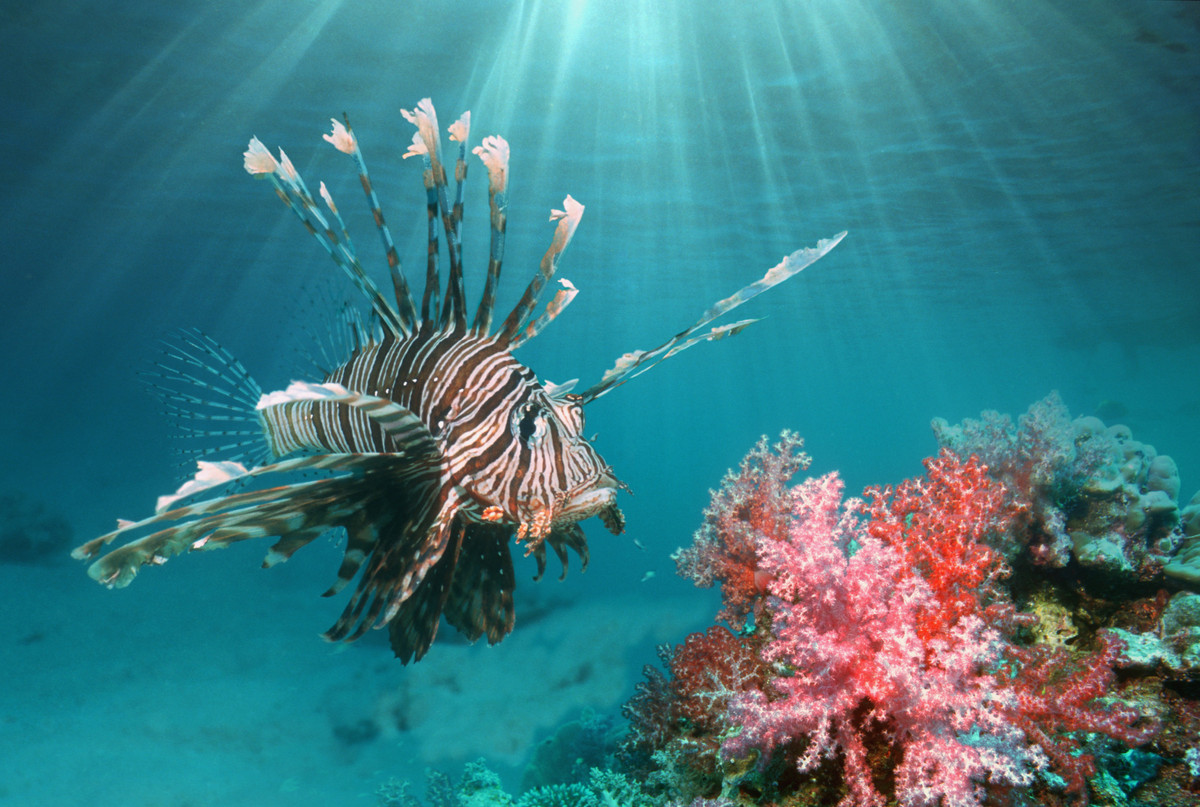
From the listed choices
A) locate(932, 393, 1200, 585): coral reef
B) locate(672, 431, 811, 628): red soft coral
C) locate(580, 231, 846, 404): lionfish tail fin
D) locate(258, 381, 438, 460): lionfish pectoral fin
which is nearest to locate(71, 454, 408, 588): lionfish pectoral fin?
locate(258, 381, 438, 460): lionfish pectoral fin

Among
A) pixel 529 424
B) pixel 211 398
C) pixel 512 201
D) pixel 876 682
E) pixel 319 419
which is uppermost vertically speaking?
pixel 529 424

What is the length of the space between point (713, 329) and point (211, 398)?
301 centimetres

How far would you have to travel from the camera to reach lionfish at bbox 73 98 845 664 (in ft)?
5.46

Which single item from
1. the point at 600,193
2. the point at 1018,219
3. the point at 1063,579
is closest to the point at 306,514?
the point at 1063,579

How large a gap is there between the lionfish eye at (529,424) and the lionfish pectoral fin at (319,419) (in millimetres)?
301

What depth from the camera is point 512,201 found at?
56.9 feet

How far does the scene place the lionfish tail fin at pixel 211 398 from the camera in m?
3.28

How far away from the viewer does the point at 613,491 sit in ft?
6.15

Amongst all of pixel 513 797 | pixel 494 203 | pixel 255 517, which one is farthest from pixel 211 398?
pixel 513 797

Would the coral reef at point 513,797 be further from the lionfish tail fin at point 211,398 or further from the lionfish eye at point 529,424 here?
the lionfish tail fin at point 211,398

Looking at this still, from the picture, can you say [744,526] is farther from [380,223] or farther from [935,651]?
[380,223]

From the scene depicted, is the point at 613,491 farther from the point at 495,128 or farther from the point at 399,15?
the point at 495,128

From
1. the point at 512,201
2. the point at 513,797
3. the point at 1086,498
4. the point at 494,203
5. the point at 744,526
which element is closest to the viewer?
the point at 494,203

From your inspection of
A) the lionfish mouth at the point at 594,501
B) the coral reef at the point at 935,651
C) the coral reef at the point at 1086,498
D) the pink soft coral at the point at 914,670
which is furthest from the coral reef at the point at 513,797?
the coral reef at the point at 1086,498
